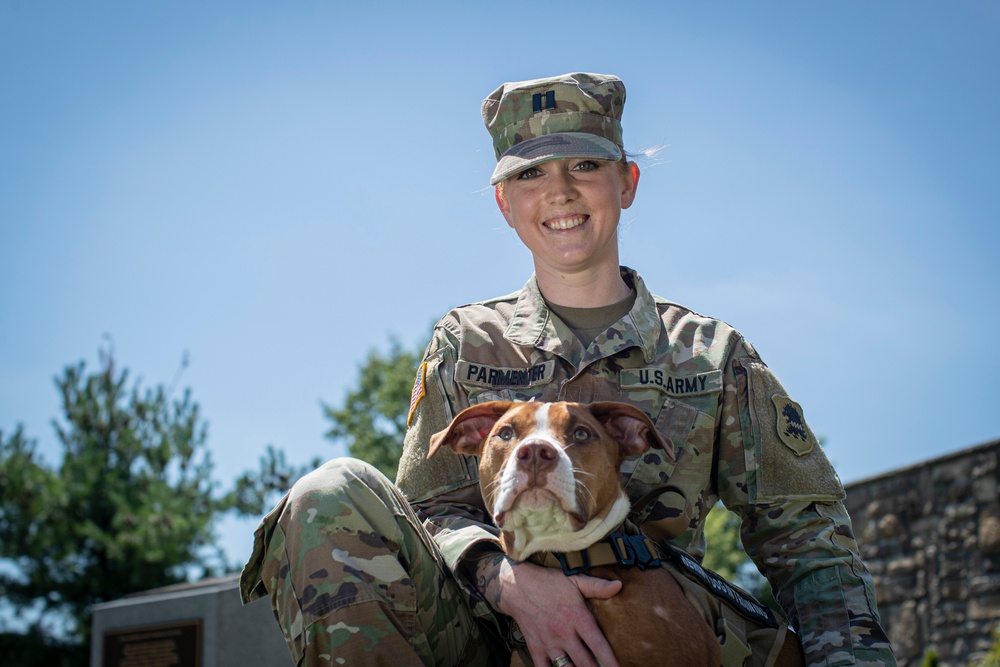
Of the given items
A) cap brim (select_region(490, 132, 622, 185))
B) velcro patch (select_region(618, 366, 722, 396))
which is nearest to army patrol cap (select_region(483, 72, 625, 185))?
cap brim (select_region(490, 132, 622, 185))

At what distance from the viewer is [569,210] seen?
12.6ft

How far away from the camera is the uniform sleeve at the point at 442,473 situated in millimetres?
3318

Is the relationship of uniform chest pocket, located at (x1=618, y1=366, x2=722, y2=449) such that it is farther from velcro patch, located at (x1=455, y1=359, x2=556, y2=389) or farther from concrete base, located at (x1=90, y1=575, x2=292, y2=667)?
concrete base, located at (x1=90, y1=575, x2=292, y2=667)

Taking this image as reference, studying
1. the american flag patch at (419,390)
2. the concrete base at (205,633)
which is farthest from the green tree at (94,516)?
the american flag patch at (419,390)

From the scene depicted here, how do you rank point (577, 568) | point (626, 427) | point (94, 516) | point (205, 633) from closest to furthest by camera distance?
point (577, 568) → point (626, 427) → point (205, 633) → point (94, 516)

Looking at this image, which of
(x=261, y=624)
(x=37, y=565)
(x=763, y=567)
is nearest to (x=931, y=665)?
(x=261, y=624)

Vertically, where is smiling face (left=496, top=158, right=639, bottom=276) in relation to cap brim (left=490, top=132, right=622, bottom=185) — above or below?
below

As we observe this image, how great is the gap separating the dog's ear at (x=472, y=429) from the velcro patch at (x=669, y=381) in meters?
0.66

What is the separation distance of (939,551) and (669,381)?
26.9ft

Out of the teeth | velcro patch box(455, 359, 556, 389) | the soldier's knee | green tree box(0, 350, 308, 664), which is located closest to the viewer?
the soldier's knee

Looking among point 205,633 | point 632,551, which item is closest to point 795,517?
point 632,551

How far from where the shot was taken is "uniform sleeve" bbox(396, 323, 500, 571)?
10.9ft

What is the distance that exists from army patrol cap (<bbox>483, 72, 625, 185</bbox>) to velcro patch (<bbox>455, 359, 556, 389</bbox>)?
765 mm

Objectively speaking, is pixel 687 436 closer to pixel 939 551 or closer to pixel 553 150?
pixel 553 150
